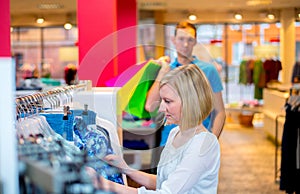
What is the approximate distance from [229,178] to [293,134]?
1527 millimetres

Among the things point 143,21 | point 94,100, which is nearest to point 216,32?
point 143,21

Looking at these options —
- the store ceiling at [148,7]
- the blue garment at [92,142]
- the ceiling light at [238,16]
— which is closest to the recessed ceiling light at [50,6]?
the store ceiling at [148,7]

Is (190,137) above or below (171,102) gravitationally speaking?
below

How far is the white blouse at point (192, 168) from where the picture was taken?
190 centimetres

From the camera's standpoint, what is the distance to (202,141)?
1985mm

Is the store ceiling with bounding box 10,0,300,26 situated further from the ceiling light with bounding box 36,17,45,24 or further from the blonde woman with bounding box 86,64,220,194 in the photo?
the blonde woman with bounding box 86,64,220,194

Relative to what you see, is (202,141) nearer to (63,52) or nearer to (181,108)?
(181,108)

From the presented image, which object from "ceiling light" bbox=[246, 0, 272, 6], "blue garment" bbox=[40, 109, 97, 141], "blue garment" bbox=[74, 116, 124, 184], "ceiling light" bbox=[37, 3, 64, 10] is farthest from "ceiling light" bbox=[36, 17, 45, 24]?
"blue garment" bbox=[40, 109, 97, 141]

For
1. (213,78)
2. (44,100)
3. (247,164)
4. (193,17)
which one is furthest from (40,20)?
(44,100)

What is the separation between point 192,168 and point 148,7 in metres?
10.7

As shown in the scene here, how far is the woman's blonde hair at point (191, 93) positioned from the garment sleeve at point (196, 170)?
0.10 metres

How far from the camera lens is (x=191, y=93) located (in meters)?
1.95

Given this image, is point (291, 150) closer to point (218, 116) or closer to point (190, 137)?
point (218, 116)

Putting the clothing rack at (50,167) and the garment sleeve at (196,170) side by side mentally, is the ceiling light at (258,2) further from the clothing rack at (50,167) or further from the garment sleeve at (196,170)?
the clothing rack at (50,167)
